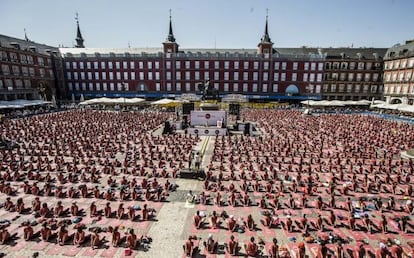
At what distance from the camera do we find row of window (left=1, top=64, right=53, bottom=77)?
52.7m

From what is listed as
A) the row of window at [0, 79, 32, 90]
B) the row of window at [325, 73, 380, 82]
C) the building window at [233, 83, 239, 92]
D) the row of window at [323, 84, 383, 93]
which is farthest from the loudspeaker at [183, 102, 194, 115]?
the row of window at [325, 73, 380, 82]

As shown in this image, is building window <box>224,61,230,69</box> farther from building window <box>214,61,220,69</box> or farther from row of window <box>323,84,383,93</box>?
row of window <box>323,84,383,93</box>

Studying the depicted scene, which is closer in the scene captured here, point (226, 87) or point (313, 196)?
point (313, 196)

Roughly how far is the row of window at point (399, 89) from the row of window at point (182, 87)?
17.4 meters

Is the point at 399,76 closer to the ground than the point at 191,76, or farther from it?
closer to the ground

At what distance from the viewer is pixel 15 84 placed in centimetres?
5541

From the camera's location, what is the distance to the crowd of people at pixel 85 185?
36.8 feet

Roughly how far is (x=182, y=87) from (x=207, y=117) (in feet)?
121

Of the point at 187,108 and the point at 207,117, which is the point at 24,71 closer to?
the point at 187,108

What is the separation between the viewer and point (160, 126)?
39.2 metres

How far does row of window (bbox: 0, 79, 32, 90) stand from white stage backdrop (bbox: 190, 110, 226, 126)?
45.6 m

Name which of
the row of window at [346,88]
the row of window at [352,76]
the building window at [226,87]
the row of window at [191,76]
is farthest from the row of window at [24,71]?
the row of window at [352,76]

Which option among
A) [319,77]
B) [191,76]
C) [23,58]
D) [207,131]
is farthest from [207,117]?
[23,58]

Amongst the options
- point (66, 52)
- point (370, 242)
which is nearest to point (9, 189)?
point (370, 242)
